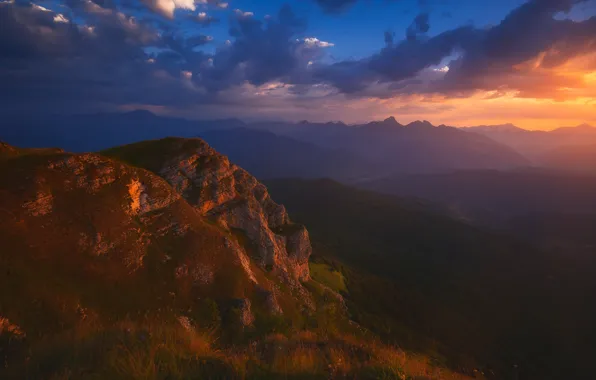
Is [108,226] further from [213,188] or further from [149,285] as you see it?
[213,188]

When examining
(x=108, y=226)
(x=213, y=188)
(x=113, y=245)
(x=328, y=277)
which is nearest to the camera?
(x=113, y=245)

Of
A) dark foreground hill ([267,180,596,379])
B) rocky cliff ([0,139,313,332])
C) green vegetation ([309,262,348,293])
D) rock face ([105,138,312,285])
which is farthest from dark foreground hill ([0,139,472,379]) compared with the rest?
dark foreground hill ([267,180,596,379])

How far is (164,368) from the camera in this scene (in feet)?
19.6

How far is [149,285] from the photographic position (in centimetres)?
3775

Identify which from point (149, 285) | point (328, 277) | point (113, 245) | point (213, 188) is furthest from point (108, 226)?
point (328, 277)

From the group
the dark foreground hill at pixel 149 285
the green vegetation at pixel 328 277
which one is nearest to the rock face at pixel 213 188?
the dark foreground hill at pixel 149 285

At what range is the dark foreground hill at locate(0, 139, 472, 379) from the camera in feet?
22.2

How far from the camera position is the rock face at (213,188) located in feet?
196

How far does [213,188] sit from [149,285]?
29364 mm

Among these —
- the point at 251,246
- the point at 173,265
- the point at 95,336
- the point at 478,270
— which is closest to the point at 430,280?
the point at 478,270

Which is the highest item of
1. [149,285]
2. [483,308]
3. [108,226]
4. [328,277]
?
[108,226]

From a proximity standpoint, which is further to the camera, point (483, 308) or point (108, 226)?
point (483, 308)

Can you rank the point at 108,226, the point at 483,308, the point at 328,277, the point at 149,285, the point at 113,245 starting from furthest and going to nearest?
the point at 483,308, the point at 328,277, the point at 108,226, the point at 113,245, the point at 149,285

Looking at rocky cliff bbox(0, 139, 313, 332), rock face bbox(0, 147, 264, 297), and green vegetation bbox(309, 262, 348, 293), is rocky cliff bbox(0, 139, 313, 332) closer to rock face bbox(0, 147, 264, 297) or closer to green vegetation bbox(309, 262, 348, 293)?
rock face bbox(0, 147, 264, 297)
